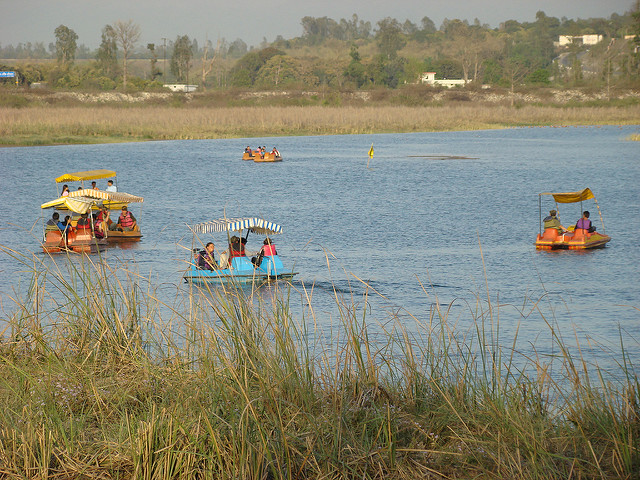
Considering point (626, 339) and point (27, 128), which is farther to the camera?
point (27, 128)

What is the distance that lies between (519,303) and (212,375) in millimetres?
11083

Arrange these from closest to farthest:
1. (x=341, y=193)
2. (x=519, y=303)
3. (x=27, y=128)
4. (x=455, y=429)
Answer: (x=455, y=429) < (x=519, y=303) < (x=341, y=193) < (x=27, y=128)

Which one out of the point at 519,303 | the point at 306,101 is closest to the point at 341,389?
the point at 519,303

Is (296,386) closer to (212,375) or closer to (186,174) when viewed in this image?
(212,375)

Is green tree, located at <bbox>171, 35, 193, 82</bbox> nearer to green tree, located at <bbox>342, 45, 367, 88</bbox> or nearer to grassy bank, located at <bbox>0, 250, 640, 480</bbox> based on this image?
green tree, located at <bbox>342, 45, 367, 88</bbox>

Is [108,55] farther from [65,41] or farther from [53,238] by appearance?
[53,238]

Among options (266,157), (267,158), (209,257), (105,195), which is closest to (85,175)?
(105,195)

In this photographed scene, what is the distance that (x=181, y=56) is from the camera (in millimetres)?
133000

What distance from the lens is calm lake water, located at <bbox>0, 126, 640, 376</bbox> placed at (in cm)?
1471

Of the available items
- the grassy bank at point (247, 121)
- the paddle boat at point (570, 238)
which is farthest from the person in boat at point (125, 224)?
the grassy bank at point (247, 121)

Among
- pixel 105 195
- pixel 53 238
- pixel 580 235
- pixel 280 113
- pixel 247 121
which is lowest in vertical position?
pixel 580 235

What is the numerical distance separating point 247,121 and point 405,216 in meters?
41.4

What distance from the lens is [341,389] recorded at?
5.54m

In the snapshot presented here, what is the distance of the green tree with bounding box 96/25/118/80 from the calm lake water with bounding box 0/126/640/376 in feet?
208
